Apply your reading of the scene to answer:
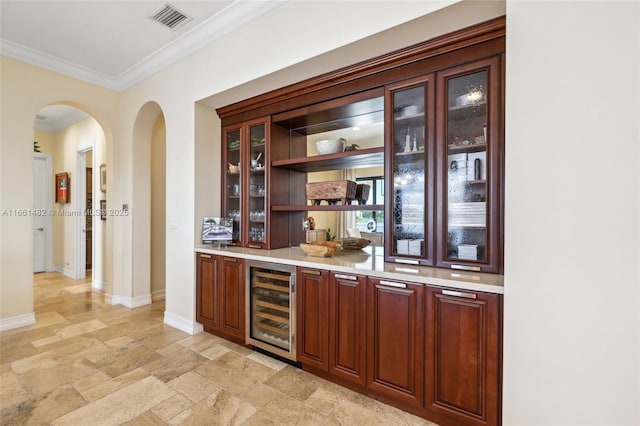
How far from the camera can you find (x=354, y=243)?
284 centimetres

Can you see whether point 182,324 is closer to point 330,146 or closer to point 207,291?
point 207,291

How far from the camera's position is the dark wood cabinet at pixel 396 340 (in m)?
1.81

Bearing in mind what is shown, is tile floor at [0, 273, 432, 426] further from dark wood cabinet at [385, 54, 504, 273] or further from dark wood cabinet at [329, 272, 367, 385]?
dark wood cabinet at [385, 54, 504, 273]

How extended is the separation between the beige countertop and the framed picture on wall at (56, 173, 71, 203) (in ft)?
15.0

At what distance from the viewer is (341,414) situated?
1885mm

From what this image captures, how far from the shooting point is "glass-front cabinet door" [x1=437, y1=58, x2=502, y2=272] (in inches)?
72.9

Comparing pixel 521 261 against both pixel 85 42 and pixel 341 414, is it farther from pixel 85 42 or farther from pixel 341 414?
pixel 85 42

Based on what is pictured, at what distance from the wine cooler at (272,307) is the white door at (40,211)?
18.4 feet

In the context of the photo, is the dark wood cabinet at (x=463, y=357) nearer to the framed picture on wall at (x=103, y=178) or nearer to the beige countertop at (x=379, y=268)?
the beige countertop at (x=379, y=268)

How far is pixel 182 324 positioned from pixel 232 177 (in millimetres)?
1742

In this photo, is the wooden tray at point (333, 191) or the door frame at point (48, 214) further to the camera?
the door frame at point (48, 214)

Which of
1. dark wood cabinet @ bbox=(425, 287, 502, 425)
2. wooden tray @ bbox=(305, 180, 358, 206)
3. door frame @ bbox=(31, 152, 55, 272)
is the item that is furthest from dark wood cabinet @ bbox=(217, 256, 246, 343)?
door frame @ bbox=(31, 152, 55, 272)

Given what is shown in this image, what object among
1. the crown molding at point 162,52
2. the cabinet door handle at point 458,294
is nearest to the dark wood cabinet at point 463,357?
the cabinet door handle at point 458,294

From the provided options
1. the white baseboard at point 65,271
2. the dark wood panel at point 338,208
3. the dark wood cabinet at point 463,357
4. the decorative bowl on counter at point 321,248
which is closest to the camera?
the dark wood cabinet at point 463,357
